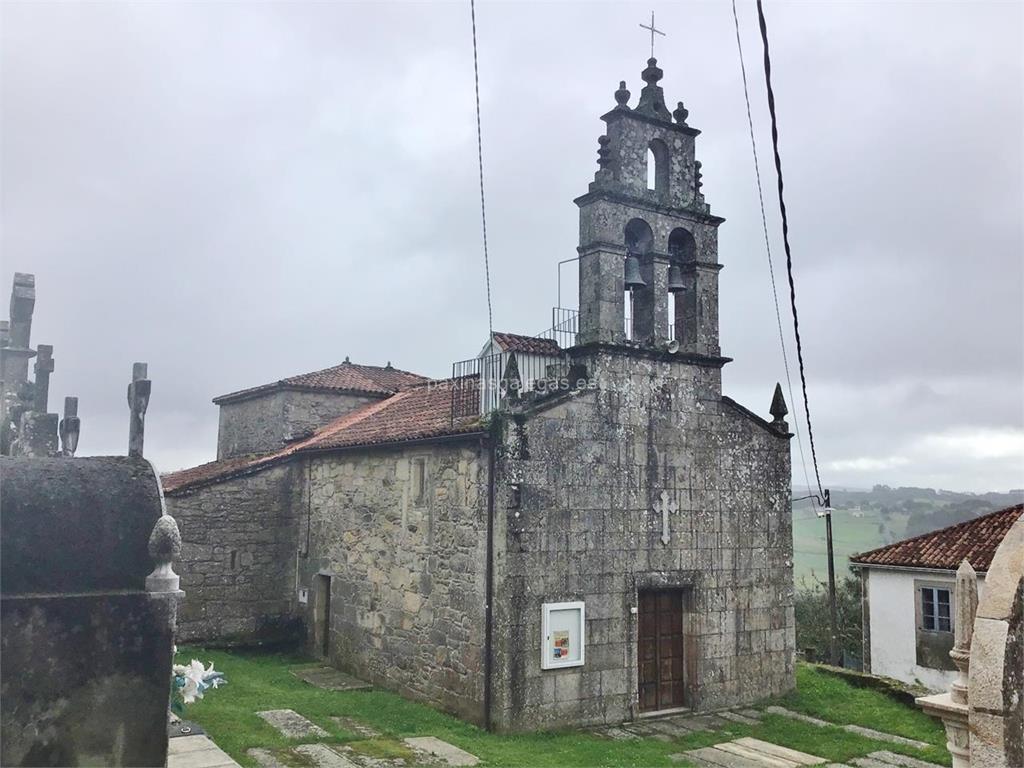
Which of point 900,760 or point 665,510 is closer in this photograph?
point 900,760

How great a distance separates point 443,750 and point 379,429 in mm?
6648

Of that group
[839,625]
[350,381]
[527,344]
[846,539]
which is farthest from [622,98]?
[846,539]

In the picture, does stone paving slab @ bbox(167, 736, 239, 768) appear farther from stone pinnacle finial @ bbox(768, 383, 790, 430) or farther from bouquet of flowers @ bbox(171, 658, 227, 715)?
stone pinnacle finial @ bbox(768, 383, 790, 430)

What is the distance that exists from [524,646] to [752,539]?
464 cm

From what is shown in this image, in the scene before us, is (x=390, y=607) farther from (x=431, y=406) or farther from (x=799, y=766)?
(x=799, y=766)

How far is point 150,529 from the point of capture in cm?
550

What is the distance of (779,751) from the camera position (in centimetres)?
1057

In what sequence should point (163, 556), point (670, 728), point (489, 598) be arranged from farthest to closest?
point (670, 728) < point (489, 598) < point (163, 556)

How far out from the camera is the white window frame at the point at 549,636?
11211 mm

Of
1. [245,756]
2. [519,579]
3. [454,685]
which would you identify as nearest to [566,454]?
[519,579]

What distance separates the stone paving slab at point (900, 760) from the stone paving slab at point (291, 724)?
272 inches

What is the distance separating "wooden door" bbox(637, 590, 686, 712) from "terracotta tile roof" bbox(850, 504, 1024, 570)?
26.7ft

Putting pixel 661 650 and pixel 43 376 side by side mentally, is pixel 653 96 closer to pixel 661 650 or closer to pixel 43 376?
pixel 661 650

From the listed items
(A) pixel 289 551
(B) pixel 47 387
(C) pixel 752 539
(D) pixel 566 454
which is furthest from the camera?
(A) pixel 289 551
